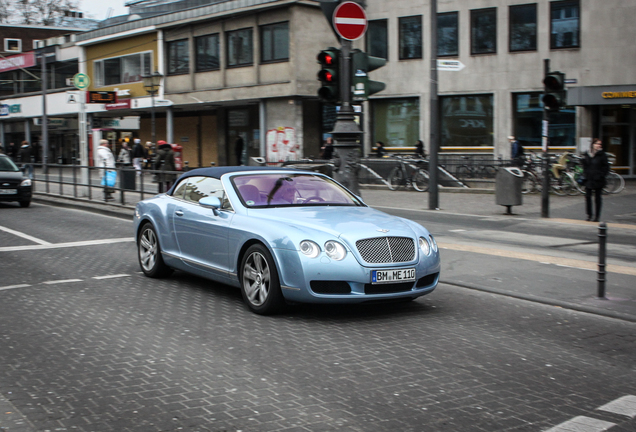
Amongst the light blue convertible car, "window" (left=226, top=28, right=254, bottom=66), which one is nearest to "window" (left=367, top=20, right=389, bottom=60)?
"window" (left=226, top=28, right=254, bottom=66)

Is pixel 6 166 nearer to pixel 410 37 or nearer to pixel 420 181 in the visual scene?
pixel 420 181

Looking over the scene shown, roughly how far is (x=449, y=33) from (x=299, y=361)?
2856cm

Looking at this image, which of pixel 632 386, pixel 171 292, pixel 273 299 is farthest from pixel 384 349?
pixel 171 292

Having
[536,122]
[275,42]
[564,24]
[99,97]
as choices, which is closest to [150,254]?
[536,122]

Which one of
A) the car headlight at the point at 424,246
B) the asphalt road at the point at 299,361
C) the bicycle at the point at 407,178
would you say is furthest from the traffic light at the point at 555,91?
the bicycle at the point at 407,178

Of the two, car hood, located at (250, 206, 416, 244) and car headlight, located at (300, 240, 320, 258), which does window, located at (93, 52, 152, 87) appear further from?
car headlight, located at (300, 240, 320, 258)

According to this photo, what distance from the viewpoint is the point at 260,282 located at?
6.89 metres

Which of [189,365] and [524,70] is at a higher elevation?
[524,70]

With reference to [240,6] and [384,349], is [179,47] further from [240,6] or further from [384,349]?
[384,349]

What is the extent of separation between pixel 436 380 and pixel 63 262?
23.0ft

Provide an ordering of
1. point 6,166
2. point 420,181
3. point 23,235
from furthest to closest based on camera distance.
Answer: point 420,181 → point 6,166 → point 23,235

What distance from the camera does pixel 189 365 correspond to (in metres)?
5.25

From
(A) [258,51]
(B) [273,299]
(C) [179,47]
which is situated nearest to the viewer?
(B) [273,299]

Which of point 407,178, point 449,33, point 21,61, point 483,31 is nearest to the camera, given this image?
point 407,178
